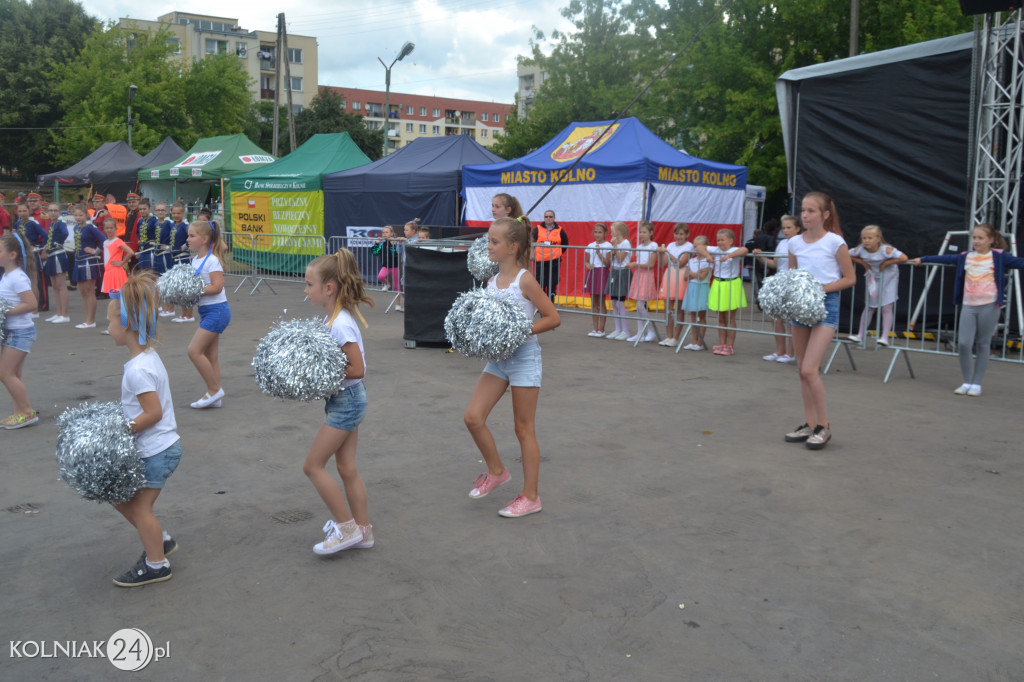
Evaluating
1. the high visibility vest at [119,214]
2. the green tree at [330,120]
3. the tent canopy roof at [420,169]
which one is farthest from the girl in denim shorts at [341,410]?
the green tree at [330,120]

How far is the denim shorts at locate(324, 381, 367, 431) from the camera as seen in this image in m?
4.22

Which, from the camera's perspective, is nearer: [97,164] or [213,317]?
[213,317]

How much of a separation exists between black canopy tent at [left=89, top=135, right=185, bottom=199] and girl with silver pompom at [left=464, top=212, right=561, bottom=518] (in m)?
29.3

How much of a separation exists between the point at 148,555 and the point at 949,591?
3748 millimetres

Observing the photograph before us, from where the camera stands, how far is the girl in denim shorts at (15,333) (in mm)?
6820

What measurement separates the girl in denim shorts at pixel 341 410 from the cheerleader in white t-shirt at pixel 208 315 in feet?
11.9

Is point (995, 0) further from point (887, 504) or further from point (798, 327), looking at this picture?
point (887, 504)

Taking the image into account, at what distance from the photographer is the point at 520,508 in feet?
16.3

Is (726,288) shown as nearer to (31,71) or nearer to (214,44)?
(31,71)

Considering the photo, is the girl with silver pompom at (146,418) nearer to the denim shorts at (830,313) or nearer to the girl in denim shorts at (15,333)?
the girl in denim shorts at (15,333)

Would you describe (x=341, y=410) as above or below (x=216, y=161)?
below

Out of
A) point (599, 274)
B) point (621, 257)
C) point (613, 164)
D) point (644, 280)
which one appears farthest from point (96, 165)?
point (644, 280)

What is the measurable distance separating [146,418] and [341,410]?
0.89 meters

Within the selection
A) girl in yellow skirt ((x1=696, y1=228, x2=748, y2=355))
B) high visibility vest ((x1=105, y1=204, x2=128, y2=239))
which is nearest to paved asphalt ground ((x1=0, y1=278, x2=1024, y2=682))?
girl in yellow skirt ((x1=696, y1=228, x2=748, y2=355))
